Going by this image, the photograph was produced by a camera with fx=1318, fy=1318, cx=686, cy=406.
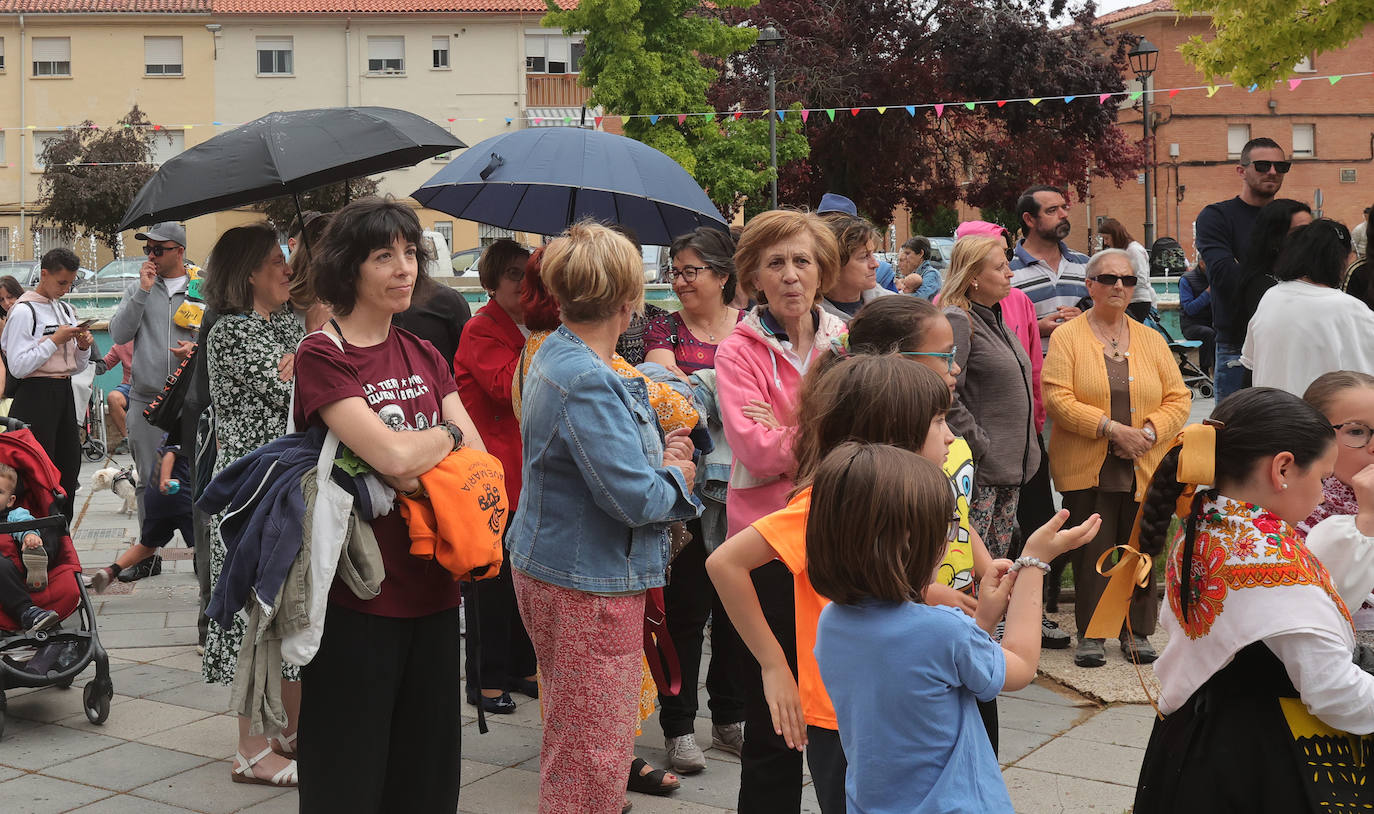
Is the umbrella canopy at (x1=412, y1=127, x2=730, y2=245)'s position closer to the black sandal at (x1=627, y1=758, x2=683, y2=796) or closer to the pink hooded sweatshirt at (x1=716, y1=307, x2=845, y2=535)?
the pink hooded sweatshirt at (x1=716, y1=307, x2=845, y2=535)

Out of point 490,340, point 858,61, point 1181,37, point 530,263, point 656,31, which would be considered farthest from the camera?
point 1181,37

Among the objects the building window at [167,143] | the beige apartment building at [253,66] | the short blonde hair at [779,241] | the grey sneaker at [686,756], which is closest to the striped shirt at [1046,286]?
the short blonde hair at [779,241]

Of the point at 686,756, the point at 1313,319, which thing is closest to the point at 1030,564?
the point at 686,756

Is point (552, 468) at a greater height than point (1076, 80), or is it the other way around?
point (1076, 80)

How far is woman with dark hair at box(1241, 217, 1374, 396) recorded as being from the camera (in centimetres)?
543

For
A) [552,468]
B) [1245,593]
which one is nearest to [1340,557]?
[1245,593]

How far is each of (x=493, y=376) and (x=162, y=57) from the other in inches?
1656

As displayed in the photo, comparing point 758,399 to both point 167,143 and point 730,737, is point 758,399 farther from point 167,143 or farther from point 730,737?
point 167,143

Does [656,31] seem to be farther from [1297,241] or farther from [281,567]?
[281,567]

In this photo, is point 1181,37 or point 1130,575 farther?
point 1181,37

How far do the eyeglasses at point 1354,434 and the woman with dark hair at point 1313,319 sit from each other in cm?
208

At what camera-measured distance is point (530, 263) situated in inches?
173

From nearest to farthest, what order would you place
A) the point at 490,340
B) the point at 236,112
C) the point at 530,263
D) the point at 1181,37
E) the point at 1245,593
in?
the point at 1245,593 < the point at 530,263 < the point at 490,340 < the point at 236,112 < the point at 1181,37

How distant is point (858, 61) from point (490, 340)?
2662cm
